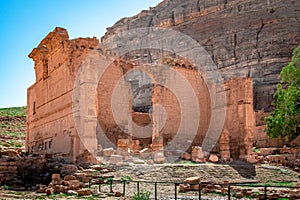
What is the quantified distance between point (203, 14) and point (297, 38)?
1562 centimetres

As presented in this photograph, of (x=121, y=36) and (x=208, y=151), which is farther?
(x=121, y=36)

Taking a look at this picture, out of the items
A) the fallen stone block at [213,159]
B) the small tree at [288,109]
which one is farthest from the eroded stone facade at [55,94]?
the small tree at [288,109]

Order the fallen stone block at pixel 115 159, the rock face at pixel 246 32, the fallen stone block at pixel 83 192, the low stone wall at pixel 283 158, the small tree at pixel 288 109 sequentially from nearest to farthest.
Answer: the fallen stone block at pixel 83 192 < the fallen stone block at pixel 115 159 < the low stone wall at pixel 283 158 < the small tree at pixel 288 109 < the rock face at pixel 246 32

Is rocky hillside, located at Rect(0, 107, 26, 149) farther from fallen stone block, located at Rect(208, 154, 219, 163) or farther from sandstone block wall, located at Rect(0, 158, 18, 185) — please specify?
fallen stone block, located at Rect(208, 154, 219, 163)

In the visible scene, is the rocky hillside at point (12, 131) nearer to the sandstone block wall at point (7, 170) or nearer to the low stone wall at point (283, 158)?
the sandstone block wall at point (7, 170)

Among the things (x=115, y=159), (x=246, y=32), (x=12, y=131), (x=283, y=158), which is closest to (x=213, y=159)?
(x=283, y=158)

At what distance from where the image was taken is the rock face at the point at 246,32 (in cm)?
4528

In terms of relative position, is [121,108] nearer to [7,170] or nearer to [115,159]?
[115,159]

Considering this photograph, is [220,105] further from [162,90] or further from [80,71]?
[80,71]

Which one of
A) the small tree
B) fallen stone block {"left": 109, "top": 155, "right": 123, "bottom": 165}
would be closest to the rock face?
the small tree

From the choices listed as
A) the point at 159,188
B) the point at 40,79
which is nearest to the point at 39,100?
the point at 40,79

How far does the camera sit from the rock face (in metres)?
45.3

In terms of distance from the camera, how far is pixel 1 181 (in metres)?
15.0

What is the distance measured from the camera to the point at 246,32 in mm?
51375
